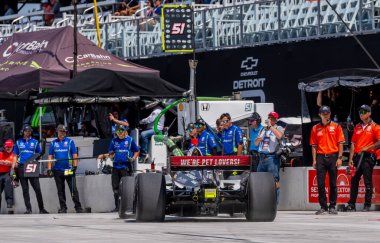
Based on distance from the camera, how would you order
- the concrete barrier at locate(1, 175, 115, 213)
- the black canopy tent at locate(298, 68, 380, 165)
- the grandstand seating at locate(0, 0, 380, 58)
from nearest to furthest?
the black canopy tent at locate(298, 68, 380, 165) → the concrete barrier at locate(1, 175, 115, 213) → the grandstand seating at locate(0, 0, 380, 58)

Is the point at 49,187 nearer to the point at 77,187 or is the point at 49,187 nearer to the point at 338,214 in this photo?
the point at 77,187

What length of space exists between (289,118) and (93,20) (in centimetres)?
1021

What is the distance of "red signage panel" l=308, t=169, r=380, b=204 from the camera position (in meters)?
21.2

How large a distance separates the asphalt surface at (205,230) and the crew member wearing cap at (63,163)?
5.16 m

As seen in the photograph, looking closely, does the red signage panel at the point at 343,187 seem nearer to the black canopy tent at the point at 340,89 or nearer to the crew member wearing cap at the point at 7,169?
the black canopy tent at the point at 340,89

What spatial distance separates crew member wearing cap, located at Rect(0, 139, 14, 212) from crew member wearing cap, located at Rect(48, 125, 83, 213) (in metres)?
1.82

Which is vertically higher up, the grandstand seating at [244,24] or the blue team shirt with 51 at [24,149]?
the grandstand seating at [244,24]

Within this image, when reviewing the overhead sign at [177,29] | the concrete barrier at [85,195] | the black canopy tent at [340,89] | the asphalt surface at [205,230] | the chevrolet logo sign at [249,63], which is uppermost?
the overhead sign at [177,29]

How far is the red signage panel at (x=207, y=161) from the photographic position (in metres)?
17.2

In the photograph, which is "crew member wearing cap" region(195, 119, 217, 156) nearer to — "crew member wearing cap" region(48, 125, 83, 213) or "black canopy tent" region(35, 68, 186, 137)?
"crew member wearing cap" region(48, 125, 83, 213)

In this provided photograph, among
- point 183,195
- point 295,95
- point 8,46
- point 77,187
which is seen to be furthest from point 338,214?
point 8,46

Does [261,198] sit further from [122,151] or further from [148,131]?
[148,131]

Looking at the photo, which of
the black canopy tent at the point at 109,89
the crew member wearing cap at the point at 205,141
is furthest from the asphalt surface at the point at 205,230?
the black canopy tent at the point at 109,89

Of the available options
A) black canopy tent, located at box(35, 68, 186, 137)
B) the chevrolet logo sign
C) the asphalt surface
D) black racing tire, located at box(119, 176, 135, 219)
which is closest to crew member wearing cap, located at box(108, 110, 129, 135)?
black canopy tent, located at box(35, 68, 186, 137)
